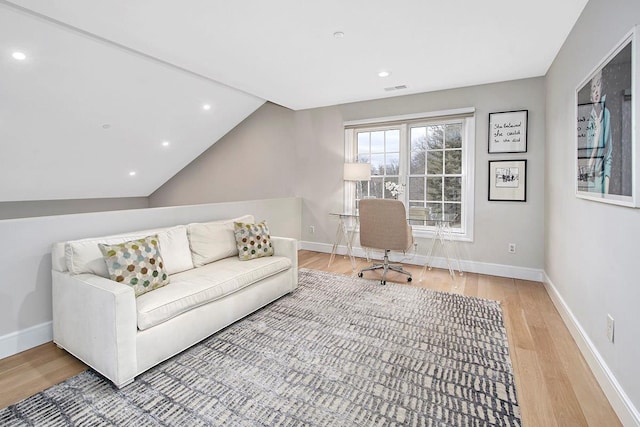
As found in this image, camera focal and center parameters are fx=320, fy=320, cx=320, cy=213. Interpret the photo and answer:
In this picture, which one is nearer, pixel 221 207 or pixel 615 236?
pixel 615 236

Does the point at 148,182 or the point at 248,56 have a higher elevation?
the point at 248,56

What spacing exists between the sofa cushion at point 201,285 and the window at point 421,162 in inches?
79.6

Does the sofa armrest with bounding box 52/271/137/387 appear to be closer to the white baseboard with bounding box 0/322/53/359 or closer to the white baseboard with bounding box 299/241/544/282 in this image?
the white baseboard with bounding box 0/322/53/359

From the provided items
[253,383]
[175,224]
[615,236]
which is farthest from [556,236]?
[175,224]

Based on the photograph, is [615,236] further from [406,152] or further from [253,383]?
[406,152]

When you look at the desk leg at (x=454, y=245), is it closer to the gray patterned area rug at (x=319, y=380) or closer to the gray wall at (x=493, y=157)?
the gray wall at (x=493, y=157)

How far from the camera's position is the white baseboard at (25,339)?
84.5 inches

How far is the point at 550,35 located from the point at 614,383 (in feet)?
8.79

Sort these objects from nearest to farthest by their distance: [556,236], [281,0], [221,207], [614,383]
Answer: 1. [614,383]
2. [281,0]
3. [556,236]
4. [221,207]

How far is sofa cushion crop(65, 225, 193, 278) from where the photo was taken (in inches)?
84.1

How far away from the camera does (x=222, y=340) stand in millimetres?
2402

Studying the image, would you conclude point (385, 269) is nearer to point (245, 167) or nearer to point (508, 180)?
point (508, 180)

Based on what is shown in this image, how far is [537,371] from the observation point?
2.04 m

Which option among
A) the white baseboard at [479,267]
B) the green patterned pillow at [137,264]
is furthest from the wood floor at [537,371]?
the white baseboard at [479,267]
